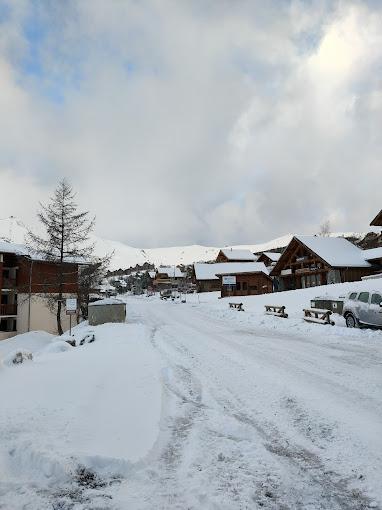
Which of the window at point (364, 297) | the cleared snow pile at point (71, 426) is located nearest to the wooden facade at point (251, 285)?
the window at point (364, 297)

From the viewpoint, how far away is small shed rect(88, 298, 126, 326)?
2395cm

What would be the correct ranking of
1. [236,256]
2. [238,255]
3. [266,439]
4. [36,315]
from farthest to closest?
1. [238,255]
2. [236,256]
3. [36,315]
4. [266,439]

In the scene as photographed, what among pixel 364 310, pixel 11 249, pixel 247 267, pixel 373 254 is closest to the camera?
pixel 364 310

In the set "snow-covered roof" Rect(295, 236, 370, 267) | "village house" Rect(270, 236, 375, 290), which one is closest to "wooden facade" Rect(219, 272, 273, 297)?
"village house" Rect(270, 236, 375, 290)

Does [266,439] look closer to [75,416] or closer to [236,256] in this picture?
[75,416]

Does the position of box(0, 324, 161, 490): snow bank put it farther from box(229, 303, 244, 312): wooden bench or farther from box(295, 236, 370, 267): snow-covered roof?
box(295, 236, 370, 267): snow-covered roof

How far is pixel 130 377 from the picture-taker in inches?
312

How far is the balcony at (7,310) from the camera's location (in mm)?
32594

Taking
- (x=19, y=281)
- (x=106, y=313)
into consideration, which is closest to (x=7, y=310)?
(x=19, y=281)

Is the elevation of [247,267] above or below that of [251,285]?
above

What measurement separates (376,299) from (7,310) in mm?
29172

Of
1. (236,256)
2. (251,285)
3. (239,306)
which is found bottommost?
(239,306)

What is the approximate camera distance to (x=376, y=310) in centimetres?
1571

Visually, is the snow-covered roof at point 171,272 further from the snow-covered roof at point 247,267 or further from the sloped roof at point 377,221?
the sloped roof at point 377,221
